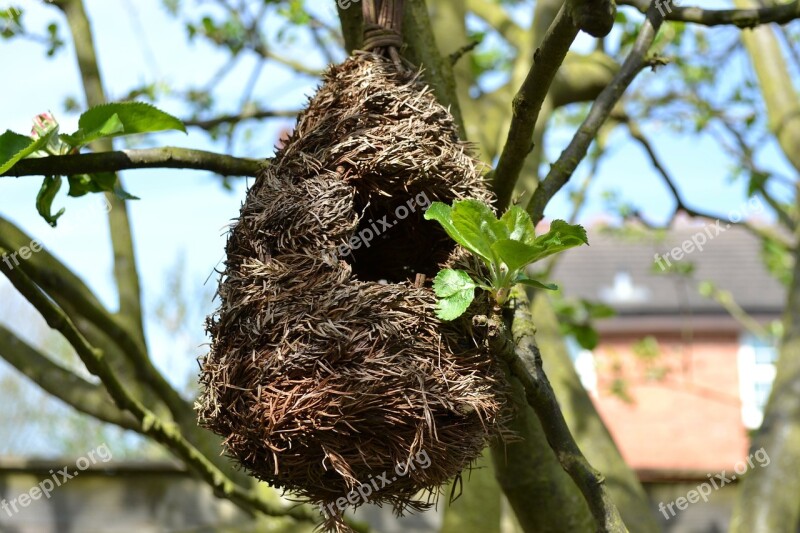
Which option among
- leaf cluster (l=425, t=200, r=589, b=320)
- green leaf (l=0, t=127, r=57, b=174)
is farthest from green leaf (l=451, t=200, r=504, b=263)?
green leaf (l=0, t=127, r=57, b=174)

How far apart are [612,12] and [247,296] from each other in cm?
84

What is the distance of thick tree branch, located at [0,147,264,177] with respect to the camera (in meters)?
1.86

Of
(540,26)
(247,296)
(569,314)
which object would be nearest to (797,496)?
(569,314)

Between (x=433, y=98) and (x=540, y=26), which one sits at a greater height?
(x=540, y=26)

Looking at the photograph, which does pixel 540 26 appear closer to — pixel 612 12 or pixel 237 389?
pixel 612 12

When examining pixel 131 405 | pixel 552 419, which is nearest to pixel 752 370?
pixel 131 405

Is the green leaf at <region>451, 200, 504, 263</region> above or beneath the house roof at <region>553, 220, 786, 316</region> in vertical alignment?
beneath

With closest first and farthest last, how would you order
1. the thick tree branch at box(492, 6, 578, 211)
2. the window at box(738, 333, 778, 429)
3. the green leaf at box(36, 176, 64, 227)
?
the thick tree branch at box(492, 6, 578, 211) < the green leaf at box(36, 176, 64, 227) < the window at box(738, 333, 778, 429)

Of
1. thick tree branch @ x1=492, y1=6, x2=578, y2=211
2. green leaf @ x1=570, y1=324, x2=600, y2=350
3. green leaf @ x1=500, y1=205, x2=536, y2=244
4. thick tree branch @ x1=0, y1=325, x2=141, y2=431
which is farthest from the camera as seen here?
green leaf @ x1=570, y1=324, x2=600, y2=350

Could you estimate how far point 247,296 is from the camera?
1567 millimetres

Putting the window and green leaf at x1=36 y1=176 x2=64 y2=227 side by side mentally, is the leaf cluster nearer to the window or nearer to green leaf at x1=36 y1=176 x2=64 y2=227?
green leaf at x1=36 y1=176 x2=64 y2=227

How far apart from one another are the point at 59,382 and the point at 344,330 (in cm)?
184

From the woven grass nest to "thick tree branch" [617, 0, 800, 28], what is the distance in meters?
0.89

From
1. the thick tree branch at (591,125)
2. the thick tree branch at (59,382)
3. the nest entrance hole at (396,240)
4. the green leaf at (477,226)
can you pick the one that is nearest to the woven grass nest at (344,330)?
the nest entrance hole at (396,240)
